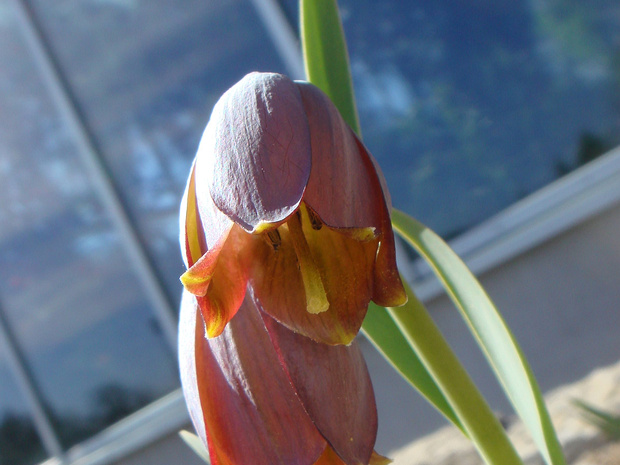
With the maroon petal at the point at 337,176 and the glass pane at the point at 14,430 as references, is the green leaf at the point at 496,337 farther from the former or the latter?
the glass pane at the point at 14,430

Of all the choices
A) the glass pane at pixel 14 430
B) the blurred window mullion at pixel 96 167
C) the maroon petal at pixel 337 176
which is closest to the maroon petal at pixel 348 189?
the maroon petal at pixel 337 176

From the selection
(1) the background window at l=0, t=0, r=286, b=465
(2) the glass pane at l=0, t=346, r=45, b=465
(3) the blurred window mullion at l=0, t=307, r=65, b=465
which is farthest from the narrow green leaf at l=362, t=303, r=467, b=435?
(2) the glass pane at l=0, t=346, r=45, b=465

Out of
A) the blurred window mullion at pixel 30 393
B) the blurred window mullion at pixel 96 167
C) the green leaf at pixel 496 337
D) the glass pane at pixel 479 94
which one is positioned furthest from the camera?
the blurred window mullion at pixel 30 393

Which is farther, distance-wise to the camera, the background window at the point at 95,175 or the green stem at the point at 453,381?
the background window at the point at 95,175

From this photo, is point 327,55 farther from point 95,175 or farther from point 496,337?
point 95,175

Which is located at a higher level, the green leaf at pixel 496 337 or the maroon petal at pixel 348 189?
the maroon petal at pixel 348 189

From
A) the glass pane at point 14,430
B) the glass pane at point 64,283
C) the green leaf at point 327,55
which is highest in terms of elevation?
the green leaf at point 327,55

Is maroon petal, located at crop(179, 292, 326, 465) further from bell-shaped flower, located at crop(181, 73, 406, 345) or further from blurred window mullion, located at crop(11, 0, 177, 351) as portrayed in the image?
blurred window mullion, located at crop(11, 0, 177, 351)

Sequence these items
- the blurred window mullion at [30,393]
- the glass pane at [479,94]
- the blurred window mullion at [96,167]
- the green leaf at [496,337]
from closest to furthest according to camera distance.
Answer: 1. the green leaf at [496,337]
2. the glass pane at [479,94]
3. the blurred window mullion at [96,167]
4. the blurred window mullion at [30,393]
